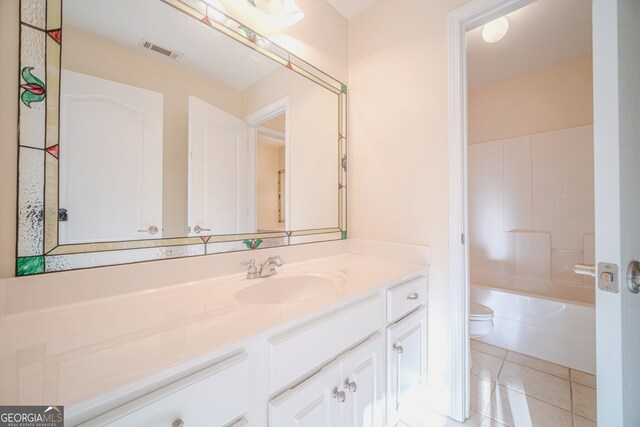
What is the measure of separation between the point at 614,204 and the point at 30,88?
1.51 m

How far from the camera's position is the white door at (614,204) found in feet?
1.84

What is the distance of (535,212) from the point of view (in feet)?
7.71

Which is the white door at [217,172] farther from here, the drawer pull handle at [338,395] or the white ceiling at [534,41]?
the white ceiling at [534,41]

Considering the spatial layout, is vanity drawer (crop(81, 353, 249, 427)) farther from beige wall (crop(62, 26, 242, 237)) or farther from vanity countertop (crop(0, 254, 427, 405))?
beige wall (crop(62, 26, 242, 237))

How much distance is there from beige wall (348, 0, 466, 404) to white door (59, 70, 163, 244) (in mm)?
1155

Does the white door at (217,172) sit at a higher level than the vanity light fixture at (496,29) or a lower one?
lower

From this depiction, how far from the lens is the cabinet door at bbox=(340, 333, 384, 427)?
862 millimetres

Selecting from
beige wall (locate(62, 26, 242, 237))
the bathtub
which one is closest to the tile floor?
the bathtub

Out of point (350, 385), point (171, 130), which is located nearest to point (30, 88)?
point (171, 130)

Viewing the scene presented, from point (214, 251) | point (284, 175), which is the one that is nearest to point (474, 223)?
point (284, 175)

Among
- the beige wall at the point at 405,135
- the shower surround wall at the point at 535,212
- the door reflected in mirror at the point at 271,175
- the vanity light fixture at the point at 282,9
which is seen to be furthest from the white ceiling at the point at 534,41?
the door reflected in mirror at the point at 271,175

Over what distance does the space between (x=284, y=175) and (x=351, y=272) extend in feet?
2.06

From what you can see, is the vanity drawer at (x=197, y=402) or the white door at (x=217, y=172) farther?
the white door at (x=217, y=172)

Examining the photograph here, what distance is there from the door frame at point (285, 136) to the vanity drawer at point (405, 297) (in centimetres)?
64
